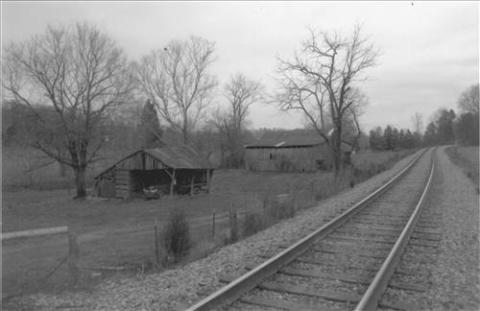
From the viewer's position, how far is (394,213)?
41.3ft

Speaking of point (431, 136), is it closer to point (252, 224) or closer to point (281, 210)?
point (281, 210)

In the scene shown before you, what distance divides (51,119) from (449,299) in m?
35.4

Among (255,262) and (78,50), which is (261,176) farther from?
(255,262)

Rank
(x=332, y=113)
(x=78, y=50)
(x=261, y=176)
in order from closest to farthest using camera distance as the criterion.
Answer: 1. (x=78, y=50)
2. (x=332, y=113)
3. (x=261, y=176)

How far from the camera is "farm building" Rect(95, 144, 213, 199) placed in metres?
35.3

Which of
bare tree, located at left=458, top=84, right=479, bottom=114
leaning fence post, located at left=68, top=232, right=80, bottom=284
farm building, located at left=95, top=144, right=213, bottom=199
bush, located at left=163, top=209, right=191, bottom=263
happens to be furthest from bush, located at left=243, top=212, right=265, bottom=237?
bare tree, located at left=458, top=84, right=479, bottom=114

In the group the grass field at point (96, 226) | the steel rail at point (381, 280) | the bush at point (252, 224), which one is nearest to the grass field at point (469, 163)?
the grass field at point (96, 226)

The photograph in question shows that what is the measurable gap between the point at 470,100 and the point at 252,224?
12476 centimetres

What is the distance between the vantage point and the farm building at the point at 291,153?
5916 cm

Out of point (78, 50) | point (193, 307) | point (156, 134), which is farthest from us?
point (156, 134)

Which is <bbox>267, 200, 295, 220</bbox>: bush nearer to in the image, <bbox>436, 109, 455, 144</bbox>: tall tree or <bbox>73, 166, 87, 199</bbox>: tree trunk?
<bbox>73, 166, 87, 199</bbox>: tree trunk

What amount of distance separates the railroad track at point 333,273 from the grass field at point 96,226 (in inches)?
100

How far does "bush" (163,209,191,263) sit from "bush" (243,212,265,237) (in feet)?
5.20

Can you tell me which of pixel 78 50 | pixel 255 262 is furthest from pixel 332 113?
pixel 255 262
